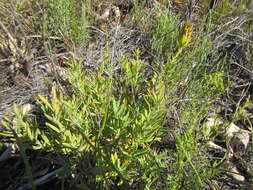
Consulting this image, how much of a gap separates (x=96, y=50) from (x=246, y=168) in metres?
1.15

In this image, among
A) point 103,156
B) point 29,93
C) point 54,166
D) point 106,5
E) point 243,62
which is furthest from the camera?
point 106,5

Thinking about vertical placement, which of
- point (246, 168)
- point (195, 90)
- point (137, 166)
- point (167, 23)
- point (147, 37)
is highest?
point (167, 23)

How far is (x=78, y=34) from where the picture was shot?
161 centimetres

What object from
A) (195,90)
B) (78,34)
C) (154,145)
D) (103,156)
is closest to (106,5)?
(78,34)

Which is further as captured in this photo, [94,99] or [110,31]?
[110,31]

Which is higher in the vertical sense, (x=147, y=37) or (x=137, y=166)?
(x=147, y=37)

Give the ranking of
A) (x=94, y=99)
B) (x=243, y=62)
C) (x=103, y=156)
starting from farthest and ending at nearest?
1. (x=243, y=62)
2. (x=94, y=99)
3. (x=103, y=156)

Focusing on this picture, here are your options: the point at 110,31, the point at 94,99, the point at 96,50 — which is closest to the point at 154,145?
the point at 94,99

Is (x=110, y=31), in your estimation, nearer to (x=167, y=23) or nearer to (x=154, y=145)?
(x=167, y=23)

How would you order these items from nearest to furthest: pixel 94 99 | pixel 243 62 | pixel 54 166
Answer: pixel 94 99, pixel 54 166, pixel 243 62

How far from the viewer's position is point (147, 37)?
1.77 metres

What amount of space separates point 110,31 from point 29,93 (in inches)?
27.9

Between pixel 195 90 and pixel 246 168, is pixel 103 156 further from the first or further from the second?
pixel 246 168

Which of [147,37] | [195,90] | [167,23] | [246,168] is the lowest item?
[246,168]
